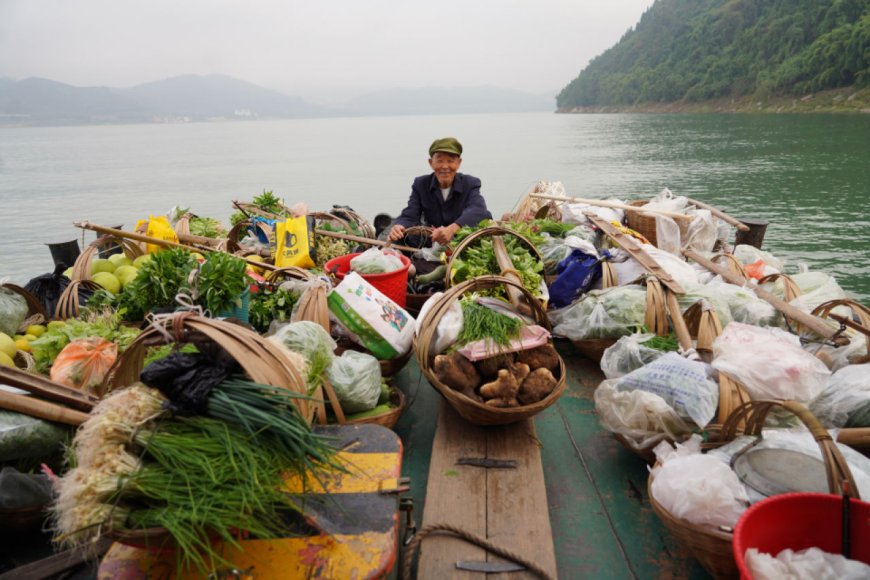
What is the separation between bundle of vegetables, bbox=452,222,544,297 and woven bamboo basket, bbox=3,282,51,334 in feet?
10.7

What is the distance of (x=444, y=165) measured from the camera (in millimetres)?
5355

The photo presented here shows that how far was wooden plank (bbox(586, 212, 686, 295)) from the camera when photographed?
3.65 metres

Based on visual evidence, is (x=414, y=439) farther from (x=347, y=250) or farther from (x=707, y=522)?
(x=347, y=250)

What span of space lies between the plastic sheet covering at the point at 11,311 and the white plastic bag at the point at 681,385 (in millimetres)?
4099

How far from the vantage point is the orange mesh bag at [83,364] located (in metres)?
2.79

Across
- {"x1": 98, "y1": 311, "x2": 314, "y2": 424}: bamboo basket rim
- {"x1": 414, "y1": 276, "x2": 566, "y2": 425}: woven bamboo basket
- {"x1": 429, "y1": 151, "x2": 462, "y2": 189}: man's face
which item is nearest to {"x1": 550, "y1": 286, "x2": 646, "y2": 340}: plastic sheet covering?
{"x1": 414, "y1": 276, "x2": 566, "y2": 425}: woven bamboo basket

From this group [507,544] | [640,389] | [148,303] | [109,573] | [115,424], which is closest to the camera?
[115,424]

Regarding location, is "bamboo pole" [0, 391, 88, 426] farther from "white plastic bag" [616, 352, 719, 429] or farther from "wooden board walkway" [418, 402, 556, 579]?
"white plastic bag" [616, 352, 719, 429]

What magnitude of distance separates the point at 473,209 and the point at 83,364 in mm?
3718

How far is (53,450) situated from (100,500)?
1.13 m

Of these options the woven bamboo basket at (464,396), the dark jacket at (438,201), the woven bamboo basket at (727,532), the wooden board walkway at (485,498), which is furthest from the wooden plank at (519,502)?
the dark jacket at (438,201)

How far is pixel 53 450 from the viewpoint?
223cm

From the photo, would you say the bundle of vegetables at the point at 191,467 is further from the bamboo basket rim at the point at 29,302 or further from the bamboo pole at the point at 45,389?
the bamboo basket rim at the point at 29,302

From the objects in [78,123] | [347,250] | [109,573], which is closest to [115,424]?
[109,573]
